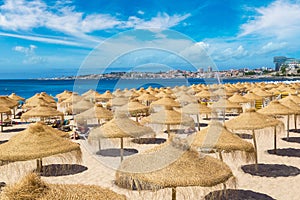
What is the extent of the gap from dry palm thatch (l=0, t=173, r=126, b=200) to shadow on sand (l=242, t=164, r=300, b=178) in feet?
18.3

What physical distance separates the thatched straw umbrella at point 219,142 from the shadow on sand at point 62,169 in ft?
11.3

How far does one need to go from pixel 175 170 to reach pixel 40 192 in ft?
6.56

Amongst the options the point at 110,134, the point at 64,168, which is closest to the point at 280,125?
the point at 110,134

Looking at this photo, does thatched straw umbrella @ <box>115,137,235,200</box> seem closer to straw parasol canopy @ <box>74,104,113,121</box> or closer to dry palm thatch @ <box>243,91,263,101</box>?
straw parasol canopy @ <box>74,104,113,121</box>

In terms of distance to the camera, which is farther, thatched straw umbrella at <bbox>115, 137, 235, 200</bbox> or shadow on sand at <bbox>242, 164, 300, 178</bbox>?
shadow on sand at <bbox>242, 164, 300, 178</bbox>

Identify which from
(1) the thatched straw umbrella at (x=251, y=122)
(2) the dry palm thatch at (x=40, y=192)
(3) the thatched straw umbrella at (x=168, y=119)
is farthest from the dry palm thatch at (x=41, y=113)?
(2) the dry palm thatch at (x=40, y=192)

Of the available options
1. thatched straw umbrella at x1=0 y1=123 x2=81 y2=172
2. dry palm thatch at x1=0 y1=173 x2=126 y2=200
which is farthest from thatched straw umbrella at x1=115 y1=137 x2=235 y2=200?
thatched straw umbrella at x1=0 y1=123 x2=81 y2=172

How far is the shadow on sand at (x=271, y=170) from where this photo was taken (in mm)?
7988

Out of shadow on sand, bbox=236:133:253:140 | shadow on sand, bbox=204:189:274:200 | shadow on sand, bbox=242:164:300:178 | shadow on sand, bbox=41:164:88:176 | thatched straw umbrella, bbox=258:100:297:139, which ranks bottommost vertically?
shadow on sand, bbox=204:189:274:200

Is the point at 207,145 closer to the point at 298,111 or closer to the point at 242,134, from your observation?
the point at 298,111

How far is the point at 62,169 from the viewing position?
881 cm

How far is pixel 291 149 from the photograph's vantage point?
10375mm

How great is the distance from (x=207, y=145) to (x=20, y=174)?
4.42 m

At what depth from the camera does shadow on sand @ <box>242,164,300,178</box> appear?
7988 millimetres
